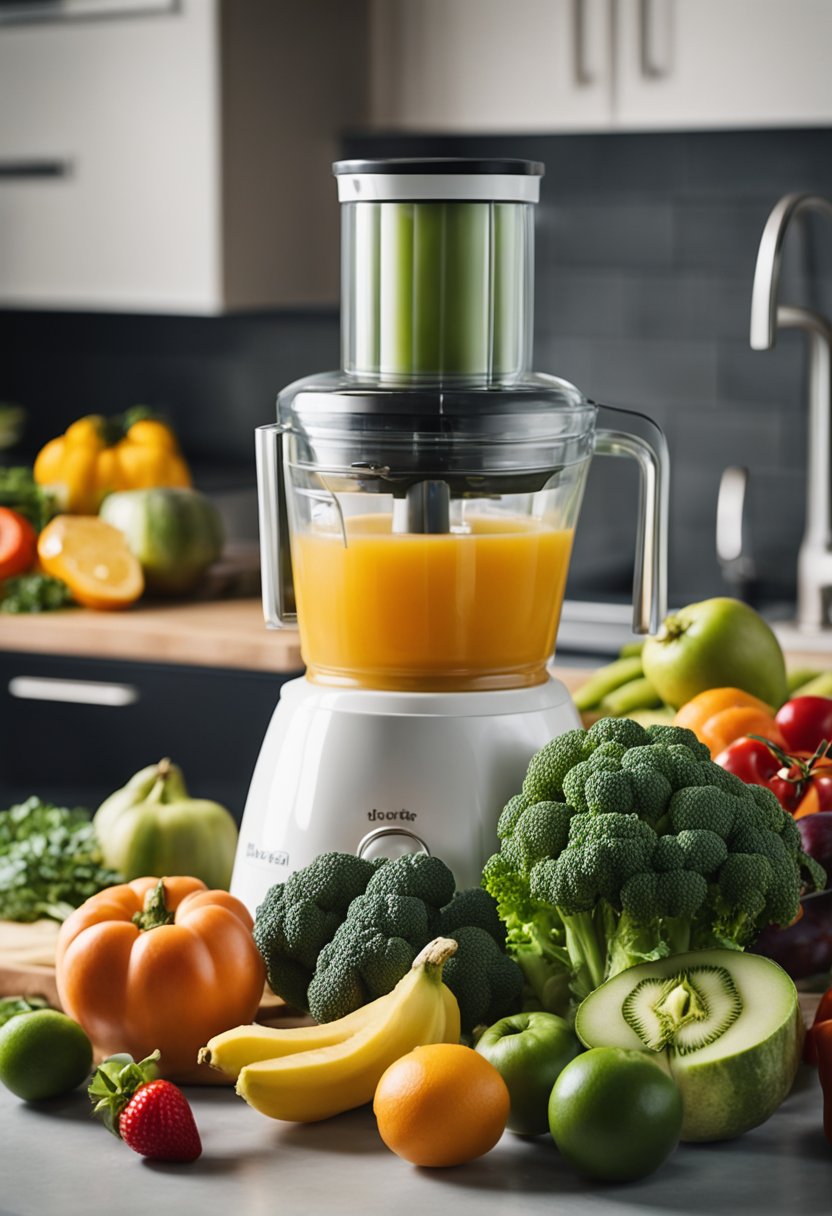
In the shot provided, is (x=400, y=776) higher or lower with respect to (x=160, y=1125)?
higher

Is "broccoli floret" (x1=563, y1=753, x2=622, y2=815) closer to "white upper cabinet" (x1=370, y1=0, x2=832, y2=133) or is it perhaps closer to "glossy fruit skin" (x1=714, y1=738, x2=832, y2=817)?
"glossy fruit skin" (x1=714, y1=738, x2=832, y2=817)

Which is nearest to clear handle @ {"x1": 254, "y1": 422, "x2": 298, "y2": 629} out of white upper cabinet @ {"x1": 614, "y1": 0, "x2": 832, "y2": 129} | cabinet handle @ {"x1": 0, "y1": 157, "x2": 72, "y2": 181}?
white upper cabinet @ {"x1": 614, "y1": 0, "x2": 832, "y2": 129}

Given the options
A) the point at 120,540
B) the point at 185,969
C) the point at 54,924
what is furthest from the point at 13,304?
the point at 185,969

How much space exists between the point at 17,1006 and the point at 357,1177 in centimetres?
34

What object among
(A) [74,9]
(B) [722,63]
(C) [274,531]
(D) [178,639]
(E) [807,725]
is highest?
(A) [74,9]

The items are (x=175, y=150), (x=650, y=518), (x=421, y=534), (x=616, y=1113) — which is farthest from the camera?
(x=175, y=150)

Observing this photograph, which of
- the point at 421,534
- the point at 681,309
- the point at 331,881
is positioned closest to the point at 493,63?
the point at 681,309

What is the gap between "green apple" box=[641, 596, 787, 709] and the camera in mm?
1610

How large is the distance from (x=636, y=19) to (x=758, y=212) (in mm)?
419

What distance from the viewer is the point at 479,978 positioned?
1.12 metres

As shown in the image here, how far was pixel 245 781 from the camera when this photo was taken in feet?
8.84

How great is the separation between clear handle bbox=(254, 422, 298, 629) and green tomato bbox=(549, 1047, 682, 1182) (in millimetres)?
512

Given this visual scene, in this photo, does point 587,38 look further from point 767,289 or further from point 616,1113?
point 616,1113

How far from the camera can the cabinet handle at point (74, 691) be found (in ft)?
9.00
